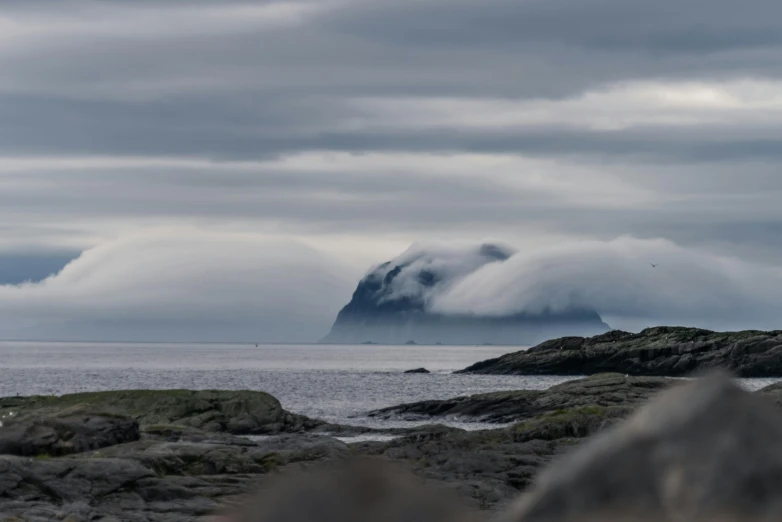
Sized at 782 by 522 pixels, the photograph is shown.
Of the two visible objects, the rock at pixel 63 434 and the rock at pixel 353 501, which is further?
the rock at pixel 63 434

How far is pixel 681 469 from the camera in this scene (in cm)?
388

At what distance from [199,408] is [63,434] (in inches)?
914

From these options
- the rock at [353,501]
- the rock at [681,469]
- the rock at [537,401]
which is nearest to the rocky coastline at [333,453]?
the rock at [681,469]

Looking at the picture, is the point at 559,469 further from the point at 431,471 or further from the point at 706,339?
the point at 706,339

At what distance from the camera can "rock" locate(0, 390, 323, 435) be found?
176 feet

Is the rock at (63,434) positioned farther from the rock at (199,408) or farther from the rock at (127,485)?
the rock at (199,408)

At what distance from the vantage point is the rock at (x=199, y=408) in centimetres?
5372

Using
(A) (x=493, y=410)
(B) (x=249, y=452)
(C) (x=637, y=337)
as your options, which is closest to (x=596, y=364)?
(C) (x=637, y=337)

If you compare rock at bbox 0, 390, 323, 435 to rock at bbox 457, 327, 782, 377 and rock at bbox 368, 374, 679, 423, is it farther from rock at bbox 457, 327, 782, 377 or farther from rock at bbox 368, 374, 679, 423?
rock at bbox 457, 327, 782, 377

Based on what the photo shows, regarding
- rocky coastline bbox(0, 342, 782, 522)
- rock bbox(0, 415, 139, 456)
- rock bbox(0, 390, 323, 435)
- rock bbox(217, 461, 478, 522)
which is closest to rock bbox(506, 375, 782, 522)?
rocky coastline bbox(0, 342, 782, 522)

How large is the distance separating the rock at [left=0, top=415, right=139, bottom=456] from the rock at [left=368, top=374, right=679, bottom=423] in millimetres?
29207

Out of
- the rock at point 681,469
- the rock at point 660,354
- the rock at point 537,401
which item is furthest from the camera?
the rock at point 660,354

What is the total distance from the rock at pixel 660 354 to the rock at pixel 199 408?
77.2m

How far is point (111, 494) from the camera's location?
23.7 metres
